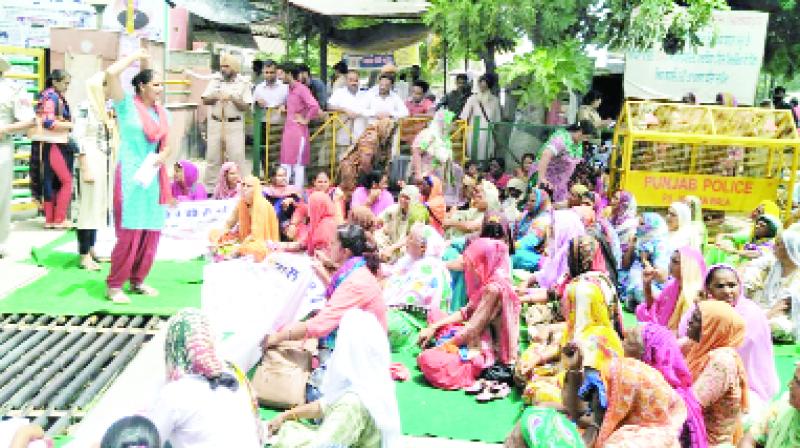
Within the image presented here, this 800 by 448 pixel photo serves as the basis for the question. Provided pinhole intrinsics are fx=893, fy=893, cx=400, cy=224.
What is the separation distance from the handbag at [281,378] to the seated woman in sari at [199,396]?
1655 millimetres

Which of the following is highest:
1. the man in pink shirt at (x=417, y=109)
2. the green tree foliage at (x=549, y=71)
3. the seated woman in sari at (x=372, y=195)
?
the green tree foliage at (x=549, y=71)

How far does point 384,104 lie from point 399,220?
312cm

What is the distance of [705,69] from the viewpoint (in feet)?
41.0

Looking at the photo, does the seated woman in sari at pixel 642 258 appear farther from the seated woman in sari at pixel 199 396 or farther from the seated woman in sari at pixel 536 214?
the seated woman in sari at pixel 199 396

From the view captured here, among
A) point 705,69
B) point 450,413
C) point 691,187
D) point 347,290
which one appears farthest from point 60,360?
point 705,69

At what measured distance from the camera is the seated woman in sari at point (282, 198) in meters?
8.55

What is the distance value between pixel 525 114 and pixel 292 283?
7677mm

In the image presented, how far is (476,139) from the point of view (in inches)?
465

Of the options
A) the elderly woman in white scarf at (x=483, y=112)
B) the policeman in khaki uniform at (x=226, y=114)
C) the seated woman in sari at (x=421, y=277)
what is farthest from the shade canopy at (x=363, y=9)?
the seated woman in sari at (x=421, y=277)

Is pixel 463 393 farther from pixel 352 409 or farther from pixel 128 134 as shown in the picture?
pixel 128 134

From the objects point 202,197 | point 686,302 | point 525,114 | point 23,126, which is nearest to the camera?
point 686,302

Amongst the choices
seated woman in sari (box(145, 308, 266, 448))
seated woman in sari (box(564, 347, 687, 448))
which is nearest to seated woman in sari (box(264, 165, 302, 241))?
seated woman in sari (box(564, 347, 687, 448))

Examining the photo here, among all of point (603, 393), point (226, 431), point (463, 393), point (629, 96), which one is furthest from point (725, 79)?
point (226, 431)

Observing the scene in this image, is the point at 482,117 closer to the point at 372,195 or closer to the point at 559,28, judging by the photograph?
the point at 559,28
